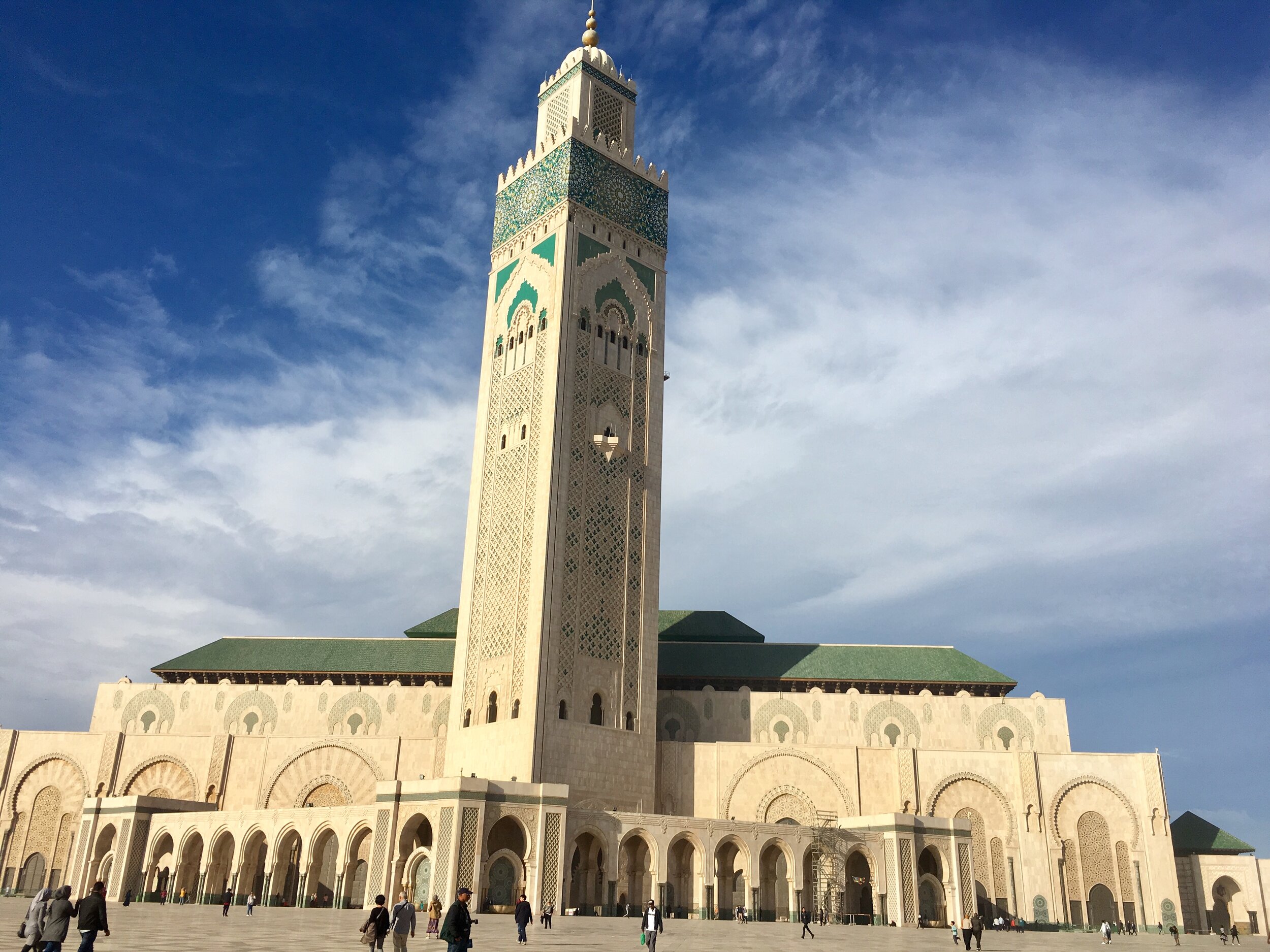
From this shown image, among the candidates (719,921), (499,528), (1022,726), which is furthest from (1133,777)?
(499,528)

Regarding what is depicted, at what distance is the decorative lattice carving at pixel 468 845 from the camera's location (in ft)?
76.5

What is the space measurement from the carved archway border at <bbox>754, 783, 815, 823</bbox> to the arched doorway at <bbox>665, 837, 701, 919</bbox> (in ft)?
15.2

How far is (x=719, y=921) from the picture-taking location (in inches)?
994

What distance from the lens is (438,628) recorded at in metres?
39.2

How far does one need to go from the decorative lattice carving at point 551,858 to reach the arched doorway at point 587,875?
2.63 feet

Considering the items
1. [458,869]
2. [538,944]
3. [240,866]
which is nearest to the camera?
[538,944]

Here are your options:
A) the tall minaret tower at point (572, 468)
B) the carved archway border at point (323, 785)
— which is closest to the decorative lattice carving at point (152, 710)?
the carved archway border at point (323, 785)

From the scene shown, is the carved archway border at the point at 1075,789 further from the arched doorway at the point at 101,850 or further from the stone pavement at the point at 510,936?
the arched doorway at the point at 101,850

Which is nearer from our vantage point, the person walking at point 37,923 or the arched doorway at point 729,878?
the person walking at point 37,923

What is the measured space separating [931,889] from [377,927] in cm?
2160

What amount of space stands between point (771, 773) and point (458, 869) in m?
11.9

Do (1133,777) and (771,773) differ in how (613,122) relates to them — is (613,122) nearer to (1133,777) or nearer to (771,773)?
(771,773)

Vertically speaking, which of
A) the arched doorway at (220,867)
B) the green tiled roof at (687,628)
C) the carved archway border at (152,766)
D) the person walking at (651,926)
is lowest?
the person walking at (651,926)

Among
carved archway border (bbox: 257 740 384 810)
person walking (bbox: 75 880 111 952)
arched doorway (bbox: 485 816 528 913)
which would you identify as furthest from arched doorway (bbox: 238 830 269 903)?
person walking (bbox: 75 880 111 952)
